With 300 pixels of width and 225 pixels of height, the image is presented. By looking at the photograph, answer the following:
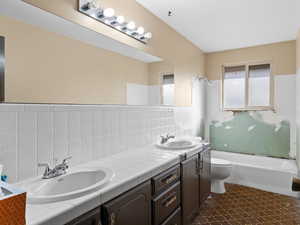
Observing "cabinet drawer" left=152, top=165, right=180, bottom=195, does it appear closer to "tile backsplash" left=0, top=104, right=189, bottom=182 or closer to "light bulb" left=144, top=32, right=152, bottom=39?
"tile backsplash" left=0, top=104, right=189, bottom=182

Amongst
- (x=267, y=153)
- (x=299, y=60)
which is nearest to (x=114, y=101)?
(x=299, y=60)

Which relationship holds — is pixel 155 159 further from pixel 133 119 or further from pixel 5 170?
pixel 5 170

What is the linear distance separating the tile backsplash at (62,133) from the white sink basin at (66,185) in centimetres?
16

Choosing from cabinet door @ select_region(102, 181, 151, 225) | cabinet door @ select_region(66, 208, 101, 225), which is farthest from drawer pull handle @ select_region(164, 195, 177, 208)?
cabinet door @ select_region(66, 208, 101, 225)

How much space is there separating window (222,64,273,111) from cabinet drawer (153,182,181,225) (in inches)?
102

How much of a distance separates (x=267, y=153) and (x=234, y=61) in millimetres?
1808

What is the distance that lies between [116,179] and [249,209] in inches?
80.7

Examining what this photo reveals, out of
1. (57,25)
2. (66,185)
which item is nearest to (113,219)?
(66,185)

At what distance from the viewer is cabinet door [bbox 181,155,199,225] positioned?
5.89 feet

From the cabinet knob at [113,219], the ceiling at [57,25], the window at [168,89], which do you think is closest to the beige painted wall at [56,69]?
the ceiling at [57,25]

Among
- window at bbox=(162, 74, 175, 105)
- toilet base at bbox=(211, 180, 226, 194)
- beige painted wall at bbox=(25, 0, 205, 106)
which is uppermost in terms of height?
beige painted wall at bbox=(25, 0, 205, 106)

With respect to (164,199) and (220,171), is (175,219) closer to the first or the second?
(164,199)

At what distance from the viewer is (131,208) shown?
3.75 feet

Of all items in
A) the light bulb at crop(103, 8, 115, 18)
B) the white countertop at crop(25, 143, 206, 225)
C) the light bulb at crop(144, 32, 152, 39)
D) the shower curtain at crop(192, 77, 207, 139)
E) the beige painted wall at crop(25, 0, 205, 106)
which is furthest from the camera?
the shower curtain at crop(192, 77, 207, 139)
